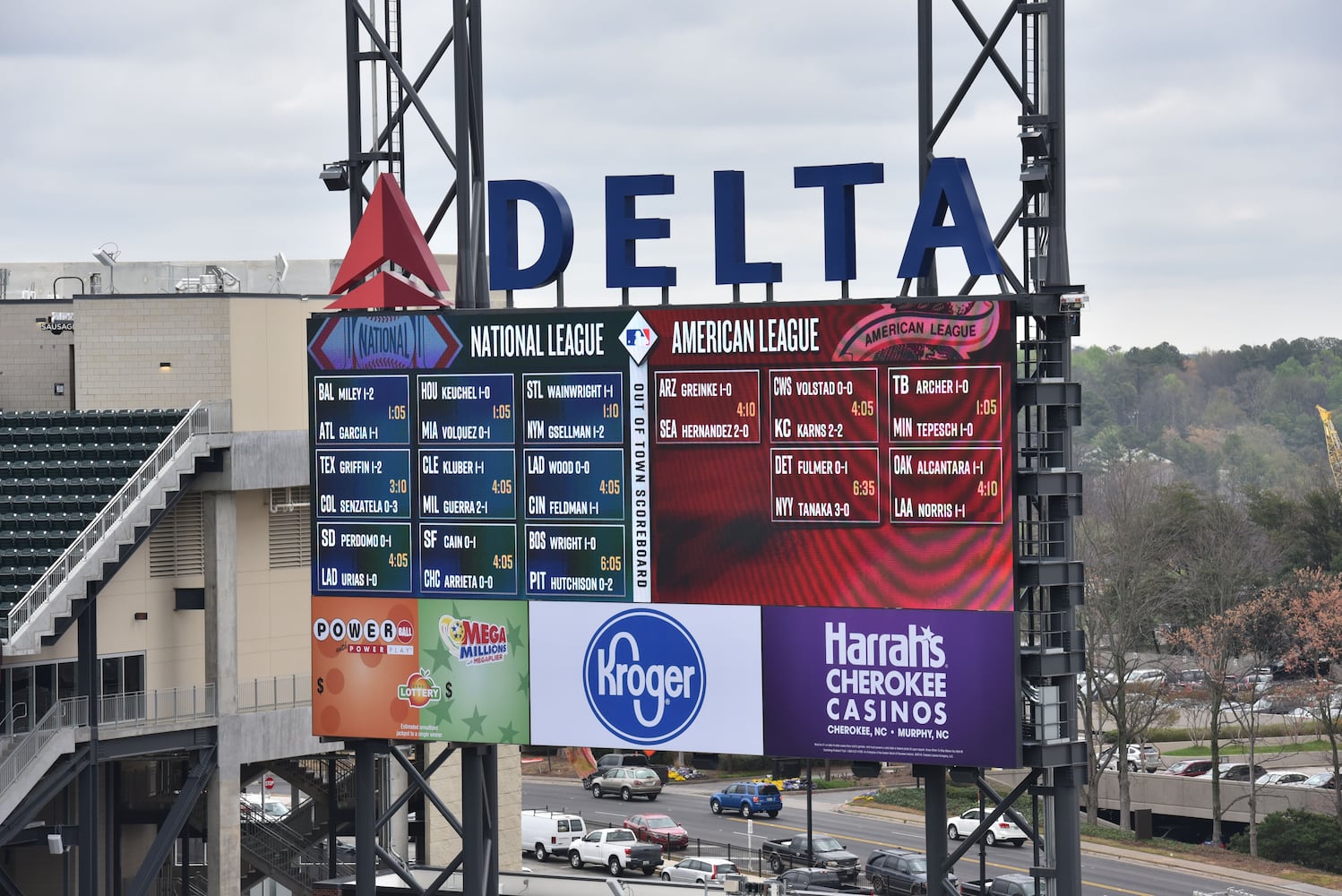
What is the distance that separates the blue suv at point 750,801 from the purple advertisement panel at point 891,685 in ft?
155

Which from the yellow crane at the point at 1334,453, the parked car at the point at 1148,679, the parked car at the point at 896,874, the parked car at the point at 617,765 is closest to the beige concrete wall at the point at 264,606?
the parked car at the point at 896,874

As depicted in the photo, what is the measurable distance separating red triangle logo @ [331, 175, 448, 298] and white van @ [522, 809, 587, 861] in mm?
35882

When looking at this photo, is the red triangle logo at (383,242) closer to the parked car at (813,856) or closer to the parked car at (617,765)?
the parked car at (813,856)

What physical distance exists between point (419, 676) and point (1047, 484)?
10437 millimetres

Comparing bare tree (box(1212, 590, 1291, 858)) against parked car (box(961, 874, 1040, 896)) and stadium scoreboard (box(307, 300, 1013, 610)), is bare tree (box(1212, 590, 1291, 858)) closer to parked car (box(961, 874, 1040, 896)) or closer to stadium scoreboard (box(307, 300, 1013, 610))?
parked car (box(961, 874, 1040, 896))

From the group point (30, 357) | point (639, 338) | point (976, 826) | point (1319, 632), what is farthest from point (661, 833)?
point (639, 338)

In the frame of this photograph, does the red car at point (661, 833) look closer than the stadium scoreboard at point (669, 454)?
No

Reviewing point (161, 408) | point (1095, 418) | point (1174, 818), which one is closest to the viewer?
point (161, 408)

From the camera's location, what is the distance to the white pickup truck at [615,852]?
59094mm

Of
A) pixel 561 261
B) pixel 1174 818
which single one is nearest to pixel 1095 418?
pixel 1174 818

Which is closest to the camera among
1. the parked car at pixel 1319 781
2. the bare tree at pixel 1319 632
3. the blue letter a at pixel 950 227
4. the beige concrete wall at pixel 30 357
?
the blue letter a at pixel 950 227

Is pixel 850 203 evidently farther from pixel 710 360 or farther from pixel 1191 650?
pixel 1191 650

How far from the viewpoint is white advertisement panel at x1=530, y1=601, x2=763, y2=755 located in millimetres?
26125

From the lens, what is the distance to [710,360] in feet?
86.6
